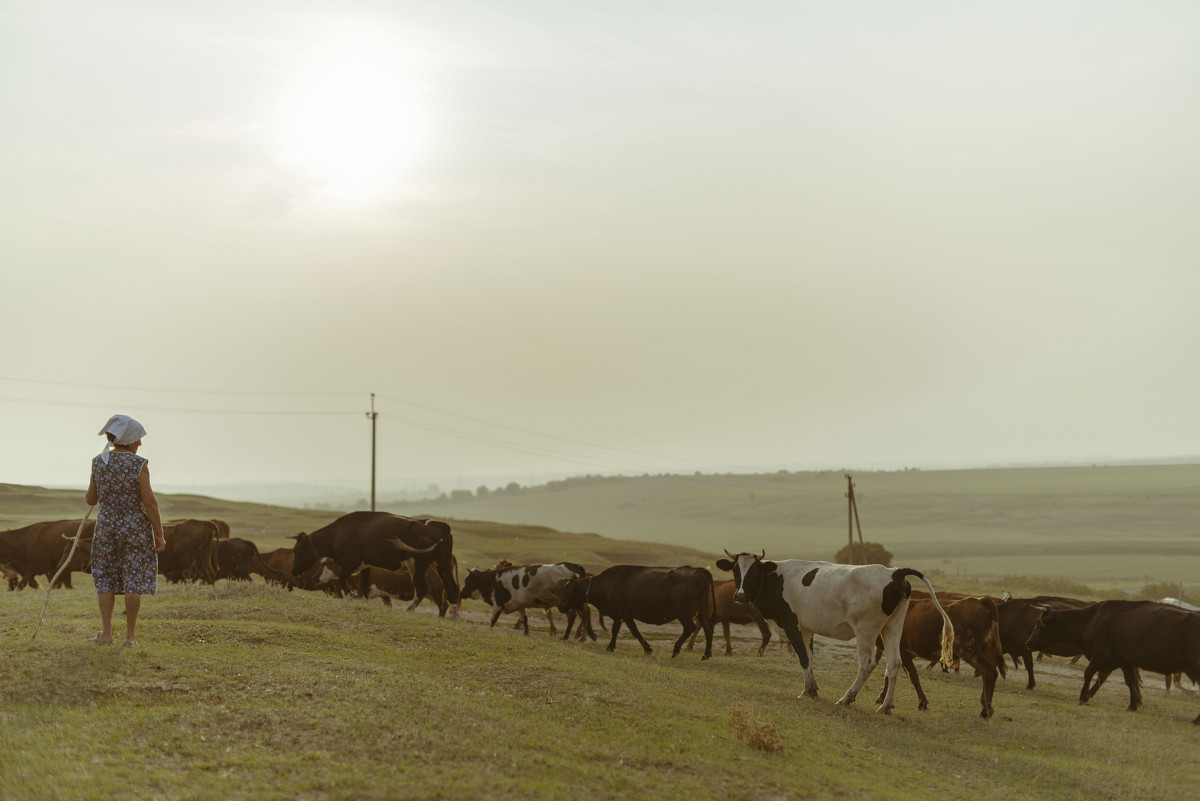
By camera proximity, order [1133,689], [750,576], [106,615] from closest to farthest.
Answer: [106,615] < [750,576] < [1133,689]

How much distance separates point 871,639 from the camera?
14.1 meters

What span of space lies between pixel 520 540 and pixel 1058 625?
169ft

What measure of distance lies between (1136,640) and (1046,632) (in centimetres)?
209

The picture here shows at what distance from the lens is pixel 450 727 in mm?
8602

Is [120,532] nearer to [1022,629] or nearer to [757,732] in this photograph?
[757,732]

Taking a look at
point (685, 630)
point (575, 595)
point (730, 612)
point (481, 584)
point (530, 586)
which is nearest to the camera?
point (685, 630)

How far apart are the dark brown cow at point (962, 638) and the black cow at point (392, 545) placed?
1018 cm

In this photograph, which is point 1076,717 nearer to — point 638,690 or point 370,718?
point 638,690

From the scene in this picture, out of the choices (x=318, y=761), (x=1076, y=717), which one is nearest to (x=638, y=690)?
(x=318, y=761)

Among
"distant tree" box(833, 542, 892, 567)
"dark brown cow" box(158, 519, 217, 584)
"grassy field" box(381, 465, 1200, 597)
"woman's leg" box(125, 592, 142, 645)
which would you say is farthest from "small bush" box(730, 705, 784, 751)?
"grassy field" box(381, 465, 1200, 597)

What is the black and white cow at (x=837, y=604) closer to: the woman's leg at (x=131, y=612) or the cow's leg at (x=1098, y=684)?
the cow's leg at (x=1098, y=684)

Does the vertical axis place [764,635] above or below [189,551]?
below

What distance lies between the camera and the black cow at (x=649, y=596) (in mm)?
19781

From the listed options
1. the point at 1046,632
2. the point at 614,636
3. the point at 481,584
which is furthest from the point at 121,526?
the point at 1046,632
